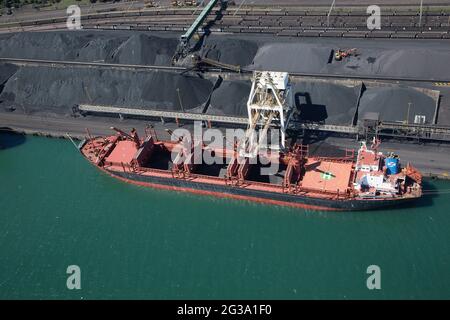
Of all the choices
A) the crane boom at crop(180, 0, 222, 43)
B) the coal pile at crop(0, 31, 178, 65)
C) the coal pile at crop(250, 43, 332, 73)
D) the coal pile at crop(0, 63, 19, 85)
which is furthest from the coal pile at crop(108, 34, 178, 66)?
the coal pile at crop(0, 63, 19, 85)

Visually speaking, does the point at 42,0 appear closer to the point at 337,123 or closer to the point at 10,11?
the point at 10,11

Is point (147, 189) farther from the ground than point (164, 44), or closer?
closer

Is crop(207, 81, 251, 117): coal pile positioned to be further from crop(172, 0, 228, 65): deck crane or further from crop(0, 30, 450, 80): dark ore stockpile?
crop(172, 0, 228, 65): deck crane

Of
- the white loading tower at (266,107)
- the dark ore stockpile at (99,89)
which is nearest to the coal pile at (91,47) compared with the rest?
the dark ore stockpile at (99,89)

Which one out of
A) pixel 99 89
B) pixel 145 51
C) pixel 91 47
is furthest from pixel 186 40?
pixel 91 47

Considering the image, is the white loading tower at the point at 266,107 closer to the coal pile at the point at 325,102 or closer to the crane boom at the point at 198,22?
the coal pile at the point at 325,102
